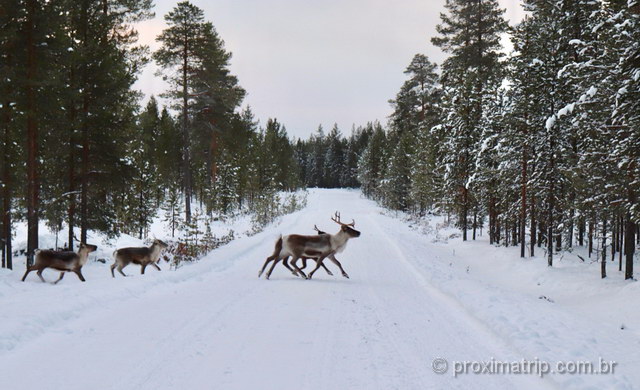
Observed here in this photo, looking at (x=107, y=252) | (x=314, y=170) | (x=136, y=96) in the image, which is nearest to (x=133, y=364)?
(x=107, y=252)

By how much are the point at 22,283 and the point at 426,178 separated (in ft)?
100

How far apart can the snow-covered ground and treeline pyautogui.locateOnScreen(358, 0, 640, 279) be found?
142 inches

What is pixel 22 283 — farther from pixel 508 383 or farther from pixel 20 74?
pixel 508 383

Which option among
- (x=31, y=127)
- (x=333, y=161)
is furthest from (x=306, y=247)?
(x=333, y=161)

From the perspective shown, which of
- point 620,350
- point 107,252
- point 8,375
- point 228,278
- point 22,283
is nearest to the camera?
point 8,375

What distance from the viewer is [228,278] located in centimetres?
1140

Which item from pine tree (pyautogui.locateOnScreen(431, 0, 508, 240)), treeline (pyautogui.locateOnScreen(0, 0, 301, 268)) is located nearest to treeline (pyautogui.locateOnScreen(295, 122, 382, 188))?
pine tree (pyautogui.locateOnScreen(431, 0, 508, 240))

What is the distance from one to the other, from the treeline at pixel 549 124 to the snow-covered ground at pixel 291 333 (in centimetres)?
361

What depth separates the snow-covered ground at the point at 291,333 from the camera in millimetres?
4707

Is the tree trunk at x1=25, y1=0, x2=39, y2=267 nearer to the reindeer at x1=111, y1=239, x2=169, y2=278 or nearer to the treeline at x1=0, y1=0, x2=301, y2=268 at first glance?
the treeline at x1=0, y1=0, x2=301, y2=268

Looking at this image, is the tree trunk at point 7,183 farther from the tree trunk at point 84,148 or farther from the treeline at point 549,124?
the treeline at point 549,124

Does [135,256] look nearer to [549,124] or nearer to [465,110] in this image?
[549,124]

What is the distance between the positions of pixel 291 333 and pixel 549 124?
1307 cm

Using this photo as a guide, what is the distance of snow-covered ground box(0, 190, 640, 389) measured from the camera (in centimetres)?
471
